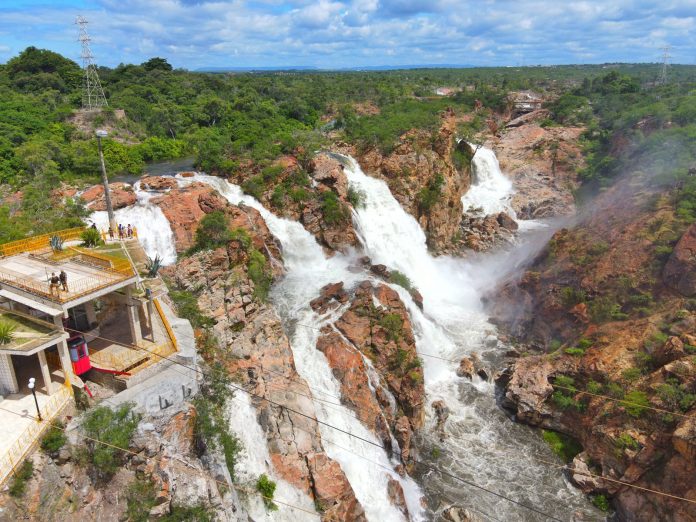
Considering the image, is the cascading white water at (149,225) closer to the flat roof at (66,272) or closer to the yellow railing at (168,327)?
the yellow railing at (168,327)

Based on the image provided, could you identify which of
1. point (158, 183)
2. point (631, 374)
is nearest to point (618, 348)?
point (631, 374)

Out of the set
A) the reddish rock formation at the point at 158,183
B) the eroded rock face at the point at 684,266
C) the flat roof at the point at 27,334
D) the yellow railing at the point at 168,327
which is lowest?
the eroded rock face at the point at 684,266

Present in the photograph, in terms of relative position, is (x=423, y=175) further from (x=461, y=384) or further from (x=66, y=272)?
(x=66, y=272)

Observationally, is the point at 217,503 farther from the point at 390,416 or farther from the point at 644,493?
the point at 644,493

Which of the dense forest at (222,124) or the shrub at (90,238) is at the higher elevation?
the dense forest at (222,124)

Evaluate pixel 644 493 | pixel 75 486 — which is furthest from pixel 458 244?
pixel 75 486

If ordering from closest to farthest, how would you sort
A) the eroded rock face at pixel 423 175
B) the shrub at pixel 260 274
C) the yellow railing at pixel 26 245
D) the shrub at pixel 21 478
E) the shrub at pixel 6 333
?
the shrub at pixel 21 478 < the shrub at pixel 6 333 < the yellow railing at pixel 26 245 < the shrub at pixel 260 274 < the eroded rock face at pixel 423 175

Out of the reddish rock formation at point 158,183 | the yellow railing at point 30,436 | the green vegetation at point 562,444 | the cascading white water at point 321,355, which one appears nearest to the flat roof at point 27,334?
the yellow railing at point 30,436

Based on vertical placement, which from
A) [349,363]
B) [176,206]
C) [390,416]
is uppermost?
[176,206]
